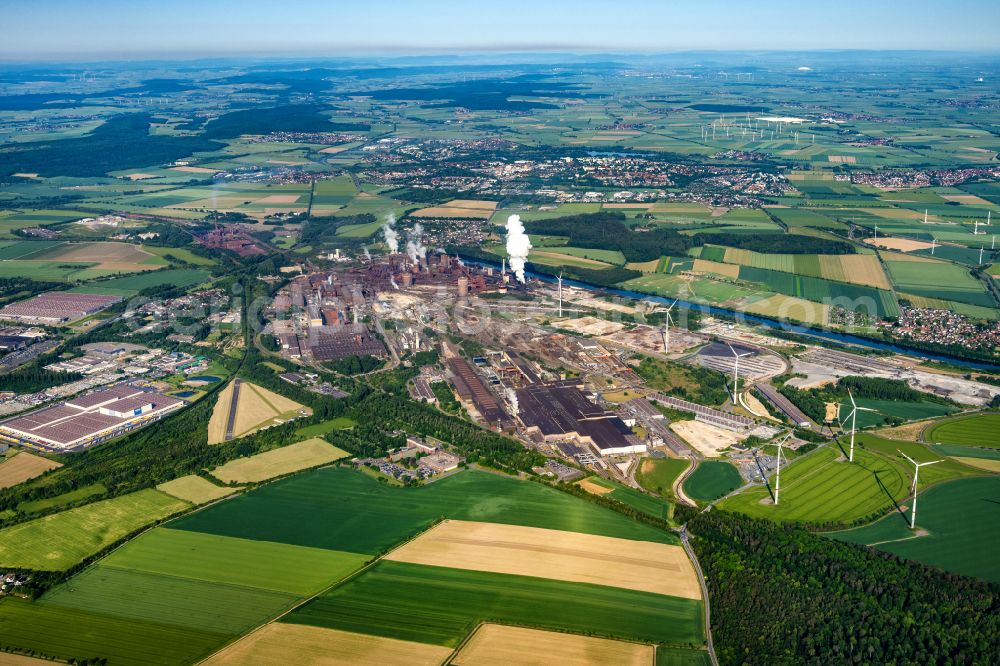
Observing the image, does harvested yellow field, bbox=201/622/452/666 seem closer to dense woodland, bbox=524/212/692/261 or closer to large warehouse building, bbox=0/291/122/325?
large warehouse building, bbox=0/291/122/325

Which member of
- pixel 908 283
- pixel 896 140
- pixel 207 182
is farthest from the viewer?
pixel 896 140

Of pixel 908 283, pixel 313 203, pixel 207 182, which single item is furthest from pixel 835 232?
pixel 207 182

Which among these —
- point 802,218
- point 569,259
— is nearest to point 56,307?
point 569,259

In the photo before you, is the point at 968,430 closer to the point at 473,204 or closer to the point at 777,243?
the point at 777,243

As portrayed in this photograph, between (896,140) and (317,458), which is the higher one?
(896,140)

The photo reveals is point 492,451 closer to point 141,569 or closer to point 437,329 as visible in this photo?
point 141,569

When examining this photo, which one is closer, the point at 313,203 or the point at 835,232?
the point at 835,232

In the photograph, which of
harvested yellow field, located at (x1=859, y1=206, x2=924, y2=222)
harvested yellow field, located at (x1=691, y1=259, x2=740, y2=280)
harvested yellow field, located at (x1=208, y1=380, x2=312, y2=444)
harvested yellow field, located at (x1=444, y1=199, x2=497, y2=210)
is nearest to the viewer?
harvested yellow field, located at (x1=208, y1=380, x2=312, y2=444)

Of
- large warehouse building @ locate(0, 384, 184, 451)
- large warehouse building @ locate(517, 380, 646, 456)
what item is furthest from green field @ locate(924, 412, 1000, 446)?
large warehouse building @ locate(0, 384, 184, 451)
